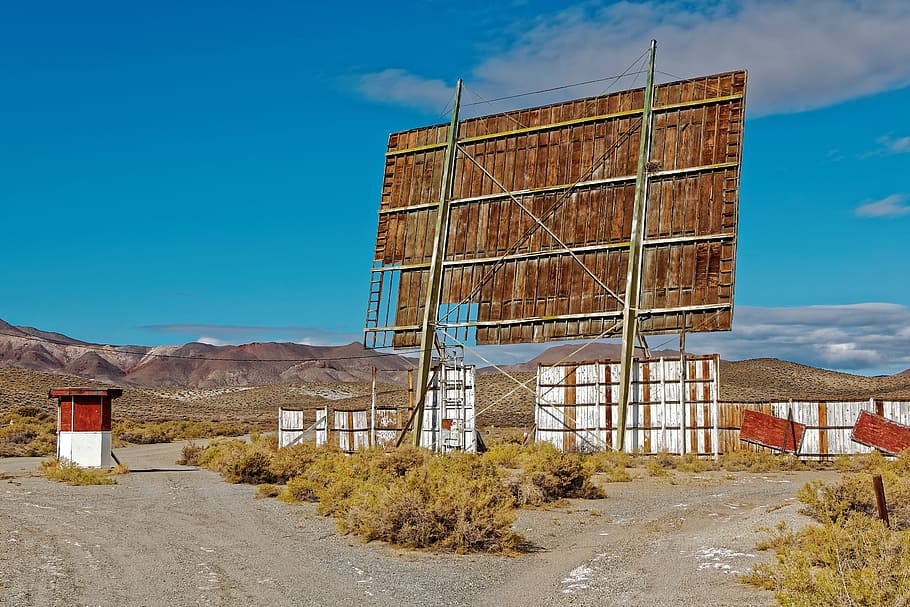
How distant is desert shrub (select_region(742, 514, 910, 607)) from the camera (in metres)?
7.41

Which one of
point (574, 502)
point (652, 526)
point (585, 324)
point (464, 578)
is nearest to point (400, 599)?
point (464, 578)

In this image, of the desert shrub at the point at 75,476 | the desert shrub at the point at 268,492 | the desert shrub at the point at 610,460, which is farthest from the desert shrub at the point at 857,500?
the desert shrub at the point at 75,476

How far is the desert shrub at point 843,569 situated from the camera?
292 inches

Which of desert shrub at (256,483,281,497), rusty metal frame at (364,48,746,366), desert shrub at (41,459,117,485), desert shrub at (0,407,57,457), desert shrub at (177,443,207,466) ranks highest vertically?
rusty metal frame at (364,48,746,366)

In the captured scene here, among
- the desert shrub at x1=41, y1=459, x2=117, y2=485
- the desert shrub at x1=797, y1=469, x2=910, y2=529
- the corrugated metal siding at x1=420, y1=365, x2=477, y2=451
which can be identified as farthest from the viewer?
the corrugated metal siding at x1=420, y1=365, x2=477, y2=451

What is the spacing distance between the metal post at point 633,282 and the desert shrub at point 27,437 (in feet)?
74.1

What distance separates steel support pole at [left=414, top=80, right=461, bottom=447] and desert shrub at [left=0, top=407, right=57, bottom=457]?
51.5 ft

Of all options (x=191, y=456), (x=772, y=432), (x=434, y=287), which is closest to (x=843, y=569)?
(x=772, y=432)

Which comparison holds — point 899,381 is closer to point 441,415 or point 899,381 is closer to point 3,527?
→ point 441,415

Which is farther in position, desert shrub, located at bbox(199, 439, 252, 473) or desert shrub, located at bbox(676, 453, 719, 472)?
desert shrub, located at bbox(199, 439, 252, 473)

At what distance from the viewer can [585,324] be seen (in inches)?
1209

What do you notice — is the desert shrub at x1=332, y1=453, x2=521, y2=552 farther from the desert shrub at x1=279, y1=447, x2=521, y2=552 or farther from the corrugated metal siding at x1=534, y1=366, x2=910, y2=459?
the corrugated metal siding at x1=534, y1=366, x2=910, y2=459

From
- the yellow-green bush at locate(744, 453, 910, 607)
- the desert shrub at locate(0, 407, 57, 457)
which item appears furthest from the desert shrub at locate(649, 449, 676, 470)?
the desert shrub at locate(0, 407, 57, 457)

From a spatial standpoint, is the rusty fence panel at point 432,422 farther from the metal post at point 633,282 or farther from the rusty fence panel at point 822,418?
the rusty fence panel at point 822,418
